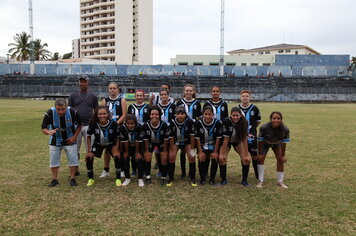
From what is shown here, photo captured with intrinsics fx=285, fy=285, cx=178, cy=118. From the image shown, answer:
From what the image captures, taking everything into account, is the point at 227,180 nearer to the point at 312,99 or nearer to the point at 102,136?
the point at 102,136

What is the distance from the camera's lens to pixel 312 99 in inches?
1853

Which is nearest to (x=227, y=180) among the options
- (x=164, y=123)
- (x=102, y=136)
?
(x=164, y=123)

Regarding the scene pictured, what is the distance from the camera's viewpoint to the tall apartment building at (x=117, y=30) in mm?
79312

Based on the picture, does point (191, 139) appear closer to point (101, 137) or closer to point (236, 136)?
point (236, 136)

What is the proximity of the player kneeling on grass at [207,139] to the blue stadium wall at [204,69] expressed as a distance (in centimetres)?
5441

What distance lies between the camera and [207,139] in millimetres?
5820

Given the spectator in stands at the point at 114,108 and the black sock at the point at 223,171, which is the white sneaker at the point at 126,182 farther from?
the black sock at the point at 223,171

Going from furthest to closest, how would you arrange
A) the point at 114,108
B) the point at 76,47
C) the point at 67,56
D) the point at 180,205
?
the point at 67,56, the point at 76,47, the point at 114,108, the point at 180,205

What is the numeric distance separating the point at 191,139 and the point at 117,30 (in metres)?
79.2

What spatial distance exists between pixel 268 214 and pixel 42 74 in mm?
62612

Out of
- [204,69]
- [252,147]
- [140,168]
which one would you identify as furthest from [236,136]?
[204,69]

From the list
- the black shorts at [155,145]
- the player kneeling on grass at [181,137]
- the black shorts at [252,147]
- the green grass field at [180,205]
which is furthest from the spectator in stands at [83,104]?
the black shorts at [252,147]

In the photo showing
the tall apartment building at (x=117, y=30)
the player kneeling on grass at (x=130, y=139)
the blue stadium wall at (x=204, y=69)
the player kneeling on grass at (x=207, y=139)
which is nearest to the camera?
the player kneeling on grass at (x=207, y=139)

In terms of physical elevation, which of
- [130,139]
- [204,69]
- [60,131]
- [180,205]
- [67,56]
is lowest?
[180,205]
